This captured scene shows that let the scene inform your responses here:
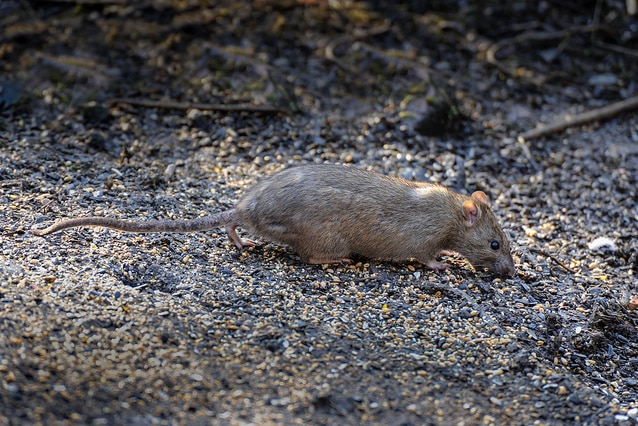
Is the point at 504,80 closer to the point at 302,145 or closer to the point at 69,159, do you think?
the point at 302,145

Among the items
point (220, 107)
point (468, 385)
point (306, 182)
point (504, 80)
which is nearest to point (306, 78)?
point (220, 107)

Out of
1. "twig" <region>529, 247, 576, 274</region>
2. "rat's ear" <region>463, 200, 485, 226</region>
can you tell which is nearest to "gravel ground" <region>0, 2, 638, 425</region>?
"twig" <region>529, 247, 576, 274</region>

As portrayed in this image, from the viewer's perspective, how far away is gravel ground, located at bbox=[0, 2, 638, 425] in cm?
479

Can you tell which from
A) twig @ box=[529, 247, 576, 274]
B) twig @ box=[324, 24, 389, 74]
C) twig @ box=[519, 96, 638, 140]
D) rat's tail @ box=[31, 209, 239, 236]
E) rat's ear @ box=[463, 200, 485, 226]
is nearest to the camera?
rat's tail @ box=[31, 209, 239, 236]

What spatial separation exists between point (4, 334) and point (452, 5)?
11070mm

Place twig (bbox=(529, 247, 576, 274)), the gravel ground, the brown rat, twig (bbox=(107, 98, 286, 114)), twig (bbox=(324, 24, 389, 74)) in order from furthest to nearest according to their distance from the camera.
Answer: twig (bbox=(324, 24, 389, 74)) < twig (bbox=(107, 98, 286, 114)) < twig (bbox=(529, 247, 576, 274)) < the brown rat < the gravel ground

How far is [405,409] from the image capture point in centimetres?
475

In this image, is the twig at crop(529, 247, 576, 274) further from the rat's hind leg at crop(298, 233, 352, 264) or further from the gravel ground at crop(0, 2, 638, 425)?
the rat's hind leg at crop(298, 233, 352, 264)

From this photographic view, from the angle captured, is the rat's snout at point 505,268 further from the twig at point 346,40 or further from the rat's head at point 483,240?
the twig at point 346,40

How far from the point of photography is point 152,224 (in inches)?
243

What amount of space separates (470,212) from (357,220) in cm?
111

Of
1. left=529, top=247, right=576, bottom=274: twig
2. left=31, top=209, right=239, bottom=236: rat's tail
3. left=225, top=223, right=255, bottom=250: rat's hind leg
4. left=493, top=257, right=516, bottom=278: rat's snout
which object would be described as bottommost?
Result: left=529, top=247, right=576, bottom=274: twig

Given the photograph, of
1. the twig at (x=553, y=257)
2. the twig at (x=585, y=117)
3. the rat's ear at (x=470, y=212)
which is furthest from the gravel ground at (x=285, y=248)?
the rat's ear at (x=470, y=212)

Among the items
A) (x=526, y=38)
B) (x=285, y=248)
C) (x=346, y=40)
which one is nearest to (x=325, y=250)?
(x=285, y=248)
